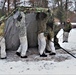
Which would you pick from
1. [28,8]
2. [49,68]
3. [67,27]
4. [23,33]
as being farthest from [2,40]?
[67,27]

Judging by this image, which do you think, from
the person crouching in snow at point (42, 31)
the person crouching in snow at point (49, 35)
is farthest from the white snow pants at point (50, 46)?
the person crouching in snow at point (42, 31)

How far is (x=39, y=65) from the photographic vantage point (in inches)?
245

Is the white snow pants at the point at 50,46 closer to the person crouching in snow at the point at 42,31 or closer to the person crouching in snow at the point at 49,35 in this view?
the person crouching in snow at the point at 49,35

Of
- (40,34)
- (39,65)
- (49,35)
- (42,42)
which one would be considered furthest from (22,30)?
(39,65)

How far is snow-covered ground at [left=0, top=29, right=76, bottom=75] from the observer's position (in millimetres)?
5496

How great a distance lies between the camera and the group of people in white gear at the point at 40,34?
7188 mm

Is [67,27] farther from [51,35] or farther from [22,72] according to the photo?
[22,72]

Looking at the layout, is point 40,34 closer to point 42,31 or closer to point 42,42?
point 42,31

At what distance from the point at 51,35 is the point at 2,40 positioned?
5.50 feet

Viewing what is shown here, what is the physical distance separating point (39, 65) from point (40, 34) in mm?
1541

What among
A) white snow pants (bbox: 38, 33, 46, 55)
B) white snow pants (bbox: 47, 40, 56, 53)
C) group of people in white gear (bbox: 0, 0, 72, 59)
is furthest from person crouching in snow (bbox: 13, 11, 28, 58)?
white snow pants (bbox: 47, 40, 56, 53)

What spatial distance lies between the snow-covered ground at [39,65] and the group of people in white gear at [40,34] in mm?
250

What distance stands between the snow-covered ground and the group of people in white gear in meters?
0.25

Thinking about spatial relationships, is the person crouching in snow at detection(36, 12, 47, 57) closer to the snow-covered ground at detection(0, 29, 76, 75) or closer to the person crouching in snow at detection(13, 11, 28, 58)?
the snow-covered ground at detection(0, 29, 76, 75)
